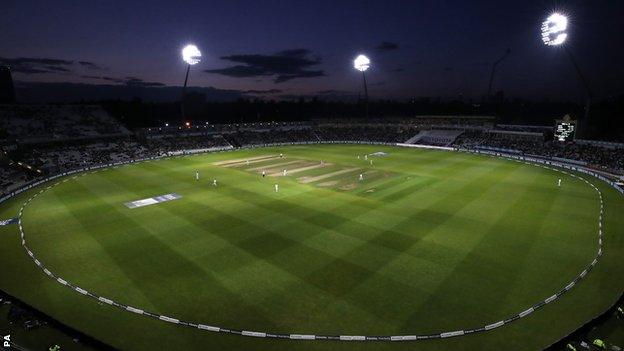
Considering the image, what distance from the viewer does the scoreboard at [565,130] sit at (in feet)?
188

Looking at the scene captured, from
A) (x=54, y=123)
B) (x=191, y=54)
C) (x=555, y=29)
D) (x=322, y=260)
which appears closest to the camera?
(x=322, y=260)

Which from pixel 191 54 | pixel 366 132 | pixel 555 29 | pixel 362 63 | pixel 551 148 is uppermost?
pixel 555 29

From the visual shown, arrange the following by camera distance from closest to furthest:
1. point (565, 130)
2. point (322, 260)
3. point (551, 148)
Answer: point (322, 260), point (565, 130), point (551, 148)

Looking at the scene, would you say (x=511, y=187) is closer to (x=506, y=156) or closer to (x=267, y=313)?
(x=506, y=156)

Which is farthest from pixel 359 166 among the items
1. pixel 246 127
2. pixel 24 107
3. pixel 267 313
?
pixel 24 107

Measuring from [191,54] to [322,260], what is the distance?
59.6 meters

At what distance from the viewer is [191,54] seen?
2618 inches

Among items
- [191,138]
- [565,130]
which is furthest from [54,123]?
[565,130]

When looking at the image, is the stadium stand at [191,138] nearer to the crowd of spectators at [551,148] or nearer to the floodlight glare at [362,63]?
the crowd of spectators at [551,148]

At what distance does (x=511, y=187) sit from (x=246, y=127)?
7321 cm

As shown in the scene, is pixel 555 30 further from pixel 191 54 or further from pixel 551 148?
pixel 191 54

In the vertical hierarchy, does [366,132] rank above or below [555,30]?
below

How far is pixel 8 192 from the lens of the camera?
38125 millimetres

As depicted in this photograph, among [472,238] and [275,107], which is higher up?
[275,107]
